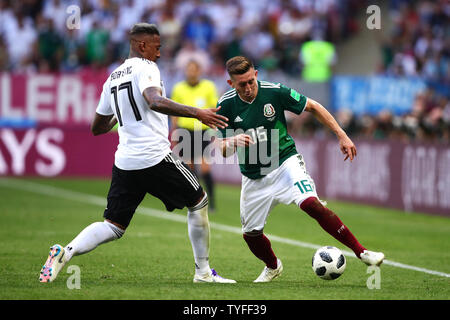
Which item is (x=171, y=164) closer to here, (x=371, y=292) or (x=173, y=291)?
(x=173, y=291)

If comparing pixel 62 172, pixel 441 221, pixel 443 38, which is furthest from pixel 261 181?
pixel 443 38

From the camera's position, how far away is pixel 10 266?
27.6 ft

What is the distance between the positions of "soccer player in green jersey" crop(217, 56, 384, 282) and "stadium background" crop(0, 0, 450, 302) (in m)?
0.59

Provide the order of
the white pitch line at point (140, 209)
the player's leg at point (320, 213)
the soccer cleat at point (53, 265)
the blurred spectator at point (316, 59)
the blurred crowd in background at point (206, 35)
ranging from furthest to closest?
1. the blurred spectator at point (316, 59)
2. the blurred crowd in background at point (206, 35)
3. the white pitch line at point (140, 209)
4. the player's leg at point (320, 213)
5. the soccer cleat at point (53, 265)

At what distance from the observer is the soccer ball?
7602mm

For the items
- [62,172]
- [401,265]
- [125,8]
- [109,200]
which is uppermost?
[125,8]

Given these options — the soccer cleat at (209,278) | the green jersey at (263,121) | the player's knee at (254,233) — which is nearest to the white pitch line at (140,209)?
the player's knee at (254,233)

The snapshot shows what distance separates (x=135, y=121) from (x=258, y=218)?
1.50 m

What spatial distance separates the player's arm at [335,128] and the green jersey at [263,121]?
11 centimetres

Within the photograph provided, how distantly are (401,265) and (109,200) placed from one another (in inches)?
134

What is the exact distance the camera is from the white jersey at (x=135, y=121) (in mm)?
7262

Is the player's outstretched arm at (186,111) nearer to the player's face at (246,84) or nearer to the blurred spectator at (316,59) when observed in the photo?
the player's face at (246,84)

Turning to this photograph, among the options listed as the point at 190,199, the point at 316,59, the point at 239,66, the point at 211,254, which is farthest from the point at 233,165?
the point at 190,199

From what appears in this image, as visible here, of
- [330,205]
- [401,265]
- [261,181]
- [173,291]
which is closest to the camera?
[173,291]
